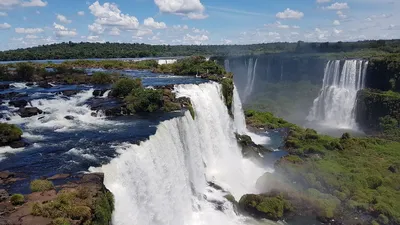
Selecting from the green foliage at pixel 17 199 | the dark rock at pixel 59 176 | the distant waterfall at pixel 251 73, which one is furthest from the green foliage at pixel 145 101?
the distant waterfall at pixel 251 73

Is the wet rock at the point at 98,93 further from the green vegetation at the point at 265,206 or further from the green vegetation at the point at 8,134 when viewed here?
the green vegetation at the point at 265,206

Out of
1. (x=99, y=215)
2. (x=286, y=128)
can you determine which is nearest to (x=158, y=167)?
(x=99, y=215)

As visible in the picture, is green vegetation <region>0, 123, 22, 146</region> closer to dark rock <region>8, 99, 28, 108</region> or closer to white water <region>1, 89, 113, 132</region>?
white water <region>1, 89, 113, 132</region>

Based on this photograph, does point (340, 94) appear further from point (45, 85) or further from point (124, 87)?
point (45, 85)

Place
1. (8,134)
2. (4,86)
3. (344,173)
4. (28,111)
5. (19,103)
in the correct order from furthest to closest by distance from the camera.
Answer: (4,86), (344,173), (19,103), (28,111), (8,134)

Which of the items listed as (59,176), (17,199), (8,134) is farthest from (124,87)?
(17,199)
